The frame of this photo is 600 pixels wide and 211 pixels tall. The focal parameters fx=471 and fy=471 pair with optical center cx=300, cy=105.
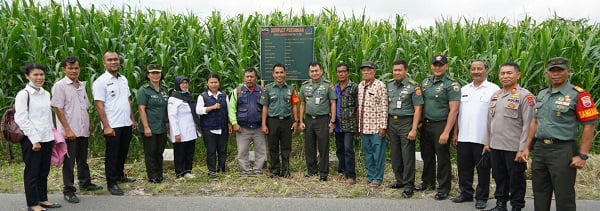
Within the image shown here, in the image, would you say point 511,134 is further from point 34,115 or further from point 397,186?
point 34,115

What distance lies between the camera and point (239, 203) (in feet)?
17.6

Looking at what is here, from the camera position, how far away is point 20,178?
6.43m

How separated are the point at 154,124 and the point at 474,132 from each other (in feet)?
13.0

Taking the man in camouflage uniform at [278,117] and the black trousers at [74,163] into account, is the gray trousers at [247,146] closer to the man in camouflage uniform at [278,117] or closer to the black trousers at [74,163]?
the man in camouflage uniform at [278,117]

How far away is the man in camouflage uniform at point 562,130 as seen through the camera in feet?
13.2

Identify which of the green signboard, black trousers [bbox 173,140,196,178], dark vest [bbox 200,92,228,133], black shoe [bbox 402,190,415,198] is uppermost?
the green signboard

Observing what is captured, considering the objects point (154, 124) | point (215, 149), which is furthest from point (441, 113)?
point (154, 124)

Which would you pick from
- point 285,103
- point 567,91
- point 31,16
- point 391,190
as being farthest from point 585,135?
point 31,16

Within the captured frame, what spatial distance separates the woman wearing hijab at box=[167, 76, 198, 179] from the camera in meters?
6.28

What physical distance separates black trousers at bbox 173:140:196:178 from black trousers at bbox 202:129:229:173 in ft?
0.73

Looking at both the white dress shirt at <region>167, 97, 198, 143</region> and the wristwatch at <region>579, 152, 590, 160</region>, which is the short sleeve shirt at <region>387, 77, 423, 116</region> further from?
the white dress shirt at <region>167, 97, 198, 143</region>

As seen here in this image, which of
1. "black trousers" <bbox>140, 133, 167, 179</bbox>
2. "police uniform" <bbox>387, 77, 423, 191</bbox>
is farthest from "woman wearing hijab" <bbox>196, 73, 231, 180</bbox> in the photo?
"police uniform" <bbox>387, 77, 423, 191</bbox>

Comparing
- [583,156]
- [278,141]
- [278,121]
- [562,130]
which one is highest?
[562,130]

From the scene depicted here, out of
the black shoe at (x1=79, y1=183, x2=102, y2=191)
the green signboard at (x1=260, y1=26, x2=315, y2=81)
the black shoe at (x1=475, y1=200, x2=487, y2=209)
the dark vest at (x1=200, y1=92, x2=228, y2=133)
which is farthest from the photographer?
the green signboard at (x1=260, y1=26, x2=315, y2=81)
